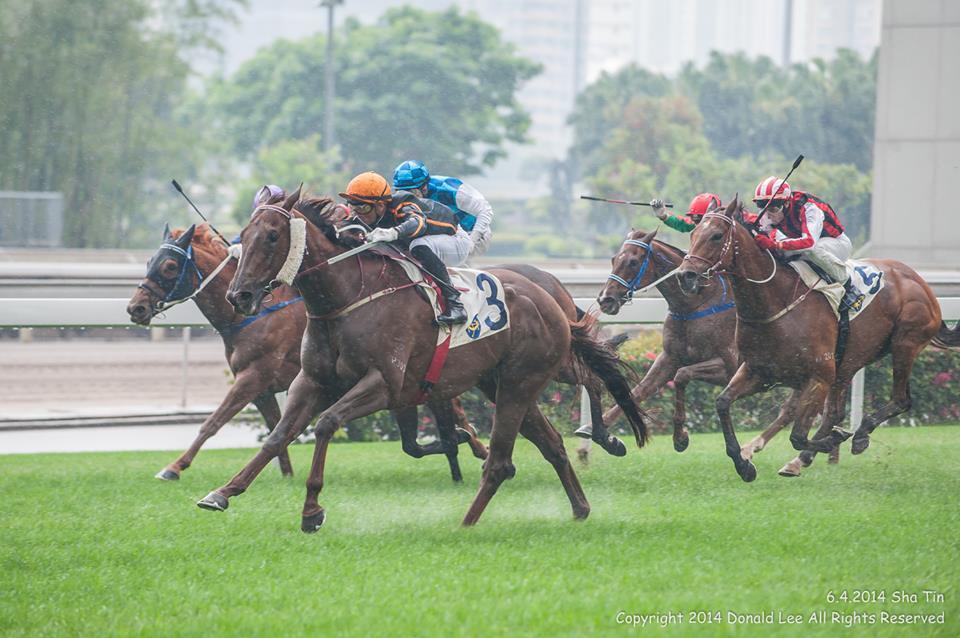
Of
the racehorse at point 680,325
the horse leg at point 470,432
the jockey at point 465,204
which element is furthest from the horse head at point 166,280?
the racehorse at point 680,325

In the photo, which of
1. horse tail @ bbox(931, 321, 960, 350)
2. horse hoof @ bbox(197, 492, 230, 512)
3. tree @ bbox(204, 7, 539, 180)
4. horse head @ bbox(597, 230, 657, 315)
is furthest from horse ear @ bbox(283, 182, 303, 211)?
tree @ bbox(204, 7, 539, 180)

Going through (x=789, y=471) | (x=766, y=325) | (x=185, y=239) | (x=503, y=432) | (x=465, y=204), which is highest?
(x=465, y=204)

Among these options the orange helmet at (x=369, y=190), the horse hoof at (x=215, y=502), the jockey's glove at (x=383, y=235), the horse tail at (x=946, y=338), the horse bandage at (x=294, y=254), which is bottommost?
the horse hoof at (x=215, y=502)

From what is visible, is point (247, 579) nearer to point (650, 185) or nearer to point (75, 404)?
point (75, 404)

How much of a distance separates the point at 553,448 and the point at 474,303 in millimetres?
931

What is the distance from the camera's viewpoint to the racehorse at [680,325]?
29.5 feet

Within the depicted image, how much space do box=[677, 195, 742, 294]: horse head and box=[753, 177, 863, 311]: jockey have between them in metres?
0.37

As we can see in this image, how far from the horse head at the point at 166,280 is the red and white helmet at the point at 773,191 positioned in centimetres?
376

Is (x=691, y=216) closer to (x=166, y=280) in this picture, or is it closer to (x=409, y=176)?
(x=409, y=176)

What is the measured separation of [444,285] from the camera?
271 inches

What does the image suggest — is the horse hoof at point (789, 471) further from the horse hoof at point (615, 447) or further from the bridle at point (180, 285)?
the bridle at point (180, 285)

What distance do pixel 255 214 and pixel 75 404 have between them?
36.8 ft

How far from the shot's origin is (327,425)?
247 inches

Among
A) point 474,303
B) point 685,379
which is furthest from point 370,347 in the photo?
point 685,379
